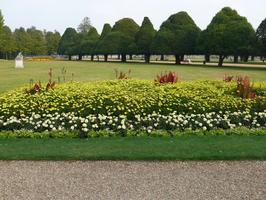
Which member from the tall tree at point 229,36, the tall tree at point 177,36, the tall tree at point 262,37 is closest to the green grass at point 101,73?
the tall tree at point 262,37

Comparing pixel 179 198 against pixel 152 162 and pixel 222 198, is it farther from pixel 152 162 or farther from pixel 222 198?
pixel 152 162

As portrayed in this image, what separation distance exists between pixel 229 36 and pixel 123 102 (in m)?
37.4

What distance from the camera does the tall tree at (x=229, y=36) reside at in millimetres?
42750

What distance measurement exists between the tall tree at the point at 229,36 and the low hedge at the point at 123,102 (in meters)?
34.5

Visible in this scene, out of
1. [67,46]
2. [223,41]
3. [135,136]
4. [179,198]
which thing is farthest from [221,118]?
[67,46]

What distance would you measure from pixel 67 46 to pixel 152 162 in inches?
3424

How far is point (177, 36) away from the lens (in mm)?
52344

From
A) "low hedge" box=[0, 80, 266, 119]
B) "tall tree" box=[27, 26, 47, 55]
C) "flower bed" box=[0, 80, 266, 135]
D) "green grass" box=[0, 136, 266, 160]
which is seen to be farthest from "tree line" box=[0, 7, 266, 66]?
"green grass" box=[0, 136, 266, 160]

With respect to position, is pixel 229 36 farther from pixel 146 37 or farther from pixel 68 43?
pixel 68 43

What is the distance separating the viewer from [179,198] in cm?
438

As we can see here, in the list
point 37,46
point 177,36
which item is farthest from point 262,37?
point 37,46

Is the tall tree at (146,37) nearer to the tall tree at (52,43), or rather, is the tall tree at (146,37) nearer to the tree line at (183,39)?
the tree line at (183,39)

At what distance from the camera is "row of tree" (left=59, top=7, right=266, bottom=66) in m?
42.9

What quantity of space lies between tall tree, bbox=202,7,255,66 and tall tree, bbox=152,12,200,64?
164 inches
